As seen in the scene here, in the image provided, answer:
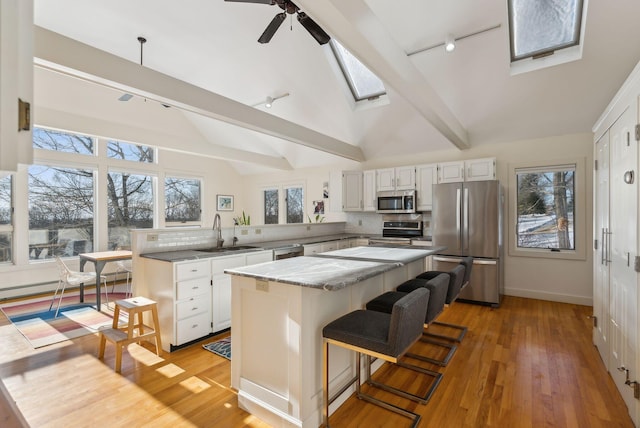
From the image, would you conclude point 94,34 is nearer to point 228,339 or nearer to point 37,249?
point 37,249

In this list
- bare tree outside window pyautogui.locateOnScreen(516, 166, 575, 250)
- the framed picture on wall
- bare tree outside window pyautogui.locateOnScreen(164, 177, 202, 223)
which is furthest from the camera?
the framed picture on wall

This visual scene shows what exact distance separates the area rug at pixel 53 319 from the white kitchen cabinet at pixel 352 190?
14.1 ft

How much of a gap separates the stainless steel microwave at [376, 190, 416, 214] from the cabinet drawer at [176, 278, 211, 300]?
3.55 meters

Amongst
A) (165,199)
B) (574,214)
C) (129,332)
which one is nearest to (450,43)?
(574,214)

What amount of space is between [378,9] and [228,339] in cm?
398

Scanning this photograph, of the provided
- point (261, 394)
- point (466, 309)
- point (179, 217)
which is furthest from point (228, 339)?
point (179, 217)

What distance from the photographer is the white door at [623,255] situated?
195 centimetres

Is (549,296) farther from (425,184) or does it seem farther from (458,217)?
(425,184)

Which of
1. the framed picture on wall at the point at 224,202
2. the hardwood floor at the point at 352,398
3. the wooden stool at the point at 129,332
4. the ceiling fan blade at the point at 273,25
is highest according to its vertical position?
the ceiling fan blade at the point at 273,25

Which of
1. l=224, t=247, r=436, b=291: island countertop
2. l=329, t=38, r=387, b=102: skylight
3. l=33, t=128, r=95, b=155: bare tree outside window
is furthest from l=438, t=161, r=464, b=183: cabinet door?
l=33, t=128, r=95, b=155: bare tree outside window

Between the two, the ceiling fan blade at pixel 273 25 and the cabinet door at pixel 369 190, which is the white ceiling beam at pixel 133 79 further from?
the cabinet door at pixel 369 190

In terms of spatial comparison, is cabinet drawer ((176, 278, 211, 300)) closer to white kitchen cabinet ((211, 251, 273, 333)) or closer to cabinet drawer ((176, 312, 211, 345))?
white kitchen cabinet ((211, 251, 273, 333))

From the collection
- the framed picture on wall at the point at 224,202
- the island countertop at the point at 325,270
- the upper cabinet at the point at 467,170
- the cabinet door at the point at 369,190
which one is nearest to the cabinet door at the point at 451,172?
the upper cabinet at the point at 467,170

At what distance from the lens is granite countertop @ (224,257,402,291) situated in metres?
1.79
